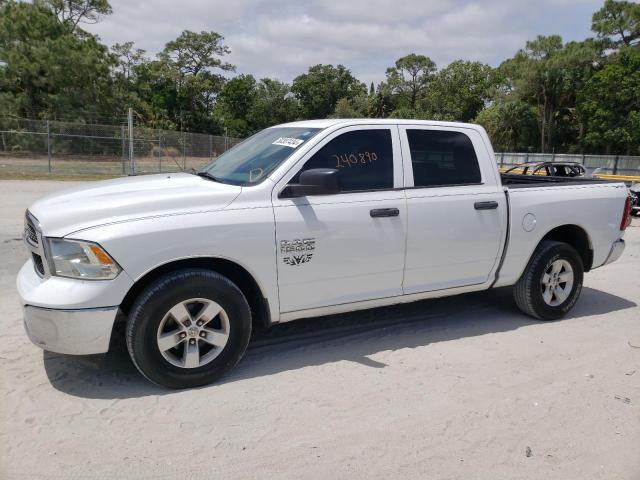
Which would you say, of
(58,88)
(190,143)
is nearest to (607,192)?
(190,143)

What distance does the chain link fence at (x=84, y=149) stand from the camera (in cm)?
2420

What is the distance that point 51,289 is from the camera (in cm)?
329

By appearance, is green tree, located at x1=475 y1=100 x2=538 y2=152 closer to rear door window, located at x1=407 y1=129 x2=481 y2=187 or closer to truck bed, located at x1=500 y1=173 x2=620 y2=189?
truck bed, located at x1=500 y1=173 x2=620 y2=189

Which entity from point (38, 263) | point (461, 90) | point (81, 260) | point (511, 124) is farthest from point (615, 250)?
point (461, 90)

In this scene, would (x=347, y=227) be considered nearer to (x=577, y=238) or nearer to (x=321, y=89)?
(x=577, y=238)

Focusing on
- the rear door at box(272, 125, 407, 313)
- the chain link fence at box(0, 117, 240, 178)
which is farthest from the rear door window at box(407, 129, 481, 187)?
the chain link fence at box(0, 117, 240, 178)

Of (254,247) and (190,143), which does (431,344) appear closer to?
(254,247)

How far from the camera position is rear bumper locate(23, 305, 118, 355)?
128 inches

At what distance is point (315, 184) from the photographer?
3701 millimetres

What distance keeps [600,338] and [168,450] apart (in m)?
3.89

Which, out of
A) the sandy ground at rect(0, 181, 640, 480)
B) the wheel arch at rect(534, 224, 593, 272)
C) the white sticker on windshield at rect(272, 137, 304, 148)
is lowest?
the sandy ground at rect(0, 181, 640, 480)

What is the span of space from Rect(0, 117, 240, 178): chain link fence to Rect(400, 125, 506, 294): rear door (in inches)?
824

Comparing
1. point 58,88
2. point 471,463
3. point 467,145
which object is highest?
point 58,88

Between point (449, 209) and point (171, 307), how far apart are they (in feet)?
7.85
